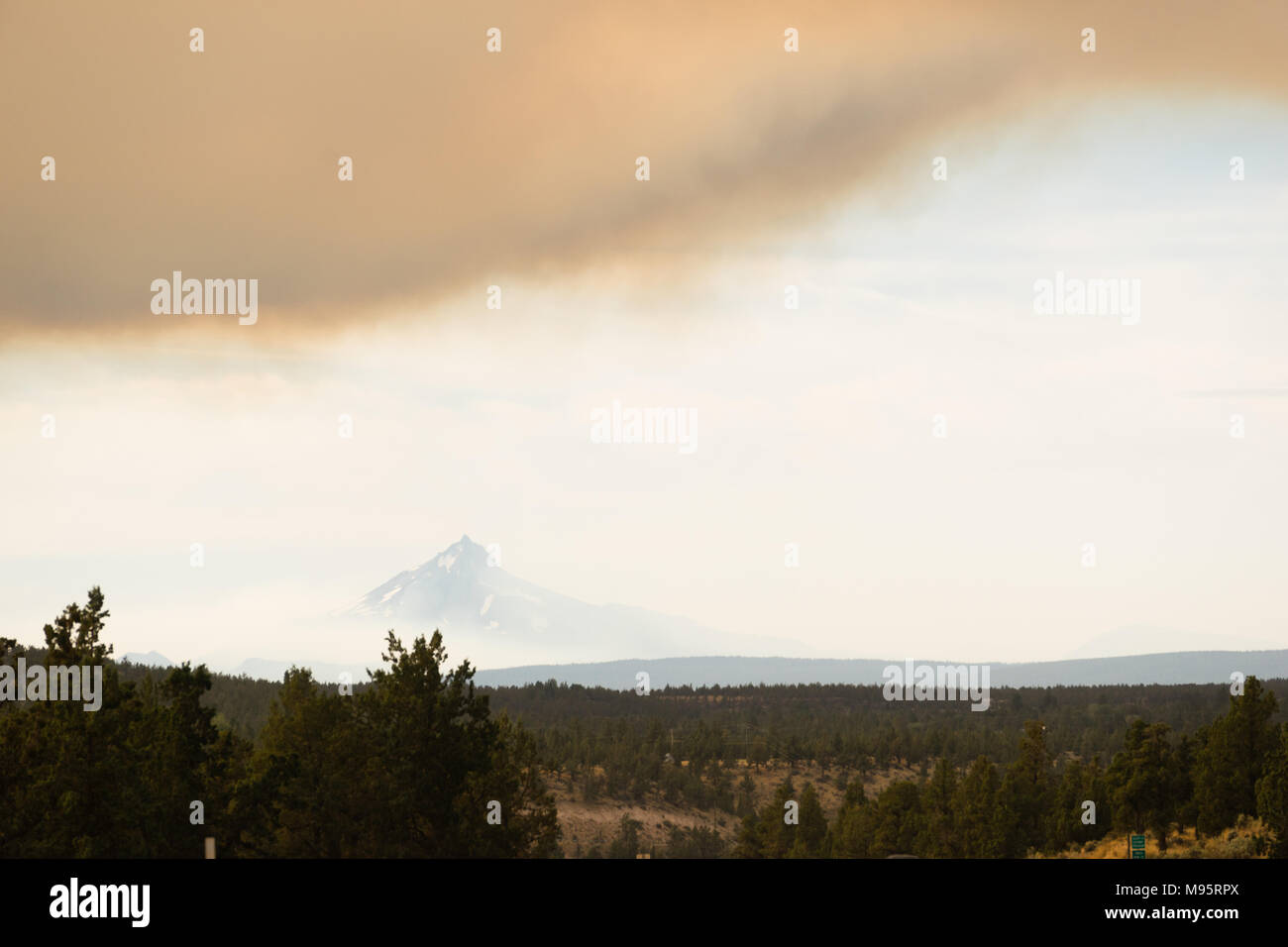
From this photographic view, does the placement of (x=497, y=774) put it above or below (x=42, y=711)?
below

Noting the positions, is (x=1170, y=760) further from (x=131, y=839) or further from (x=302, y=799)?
(x=131, y=839)
